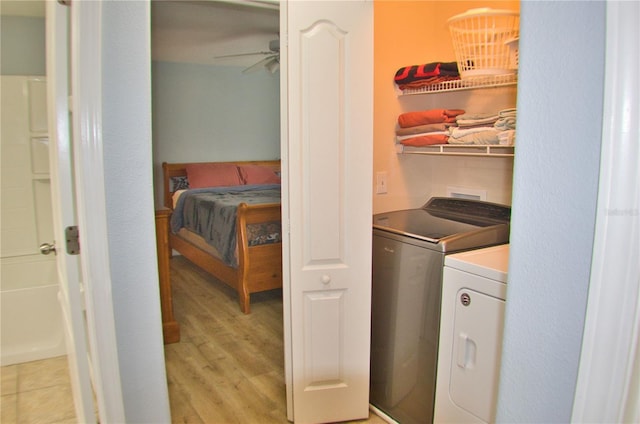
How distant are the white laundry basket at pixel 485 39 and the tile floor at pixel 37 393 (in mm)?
2691

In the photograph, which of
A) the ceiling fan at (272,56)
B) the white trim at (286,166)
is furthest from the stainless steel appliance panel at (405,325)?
the ceiling fan at (272,56)

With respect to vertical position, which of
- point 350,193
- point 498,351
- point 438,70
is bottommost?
point 498,351

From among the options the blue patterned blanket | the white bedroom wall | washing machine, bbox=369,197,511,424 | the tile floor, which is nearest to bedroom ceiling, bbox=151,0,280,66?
the white bedroom wall

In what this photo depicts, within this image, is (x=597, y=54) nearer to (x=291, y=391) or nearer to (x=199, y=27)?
(x=291, y=391)

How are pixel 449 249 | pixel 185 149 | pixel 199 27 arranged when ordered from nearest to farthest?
pixel 449 249 < pixel 199 27 < pixel 185 149

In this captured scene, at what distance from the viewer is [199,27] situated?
407 centimetres

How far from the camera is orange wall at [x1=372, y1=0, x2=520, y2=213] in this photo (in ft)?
7.97

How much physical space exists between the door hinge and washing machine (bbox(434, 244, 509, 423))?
54.8 inches

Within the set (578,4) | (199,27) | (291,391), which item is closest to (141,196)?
(578,4)

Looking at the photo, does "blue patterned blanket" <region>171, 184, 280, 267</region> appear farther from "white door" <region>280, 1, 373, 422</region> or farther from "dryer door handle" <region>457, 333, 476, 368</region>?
"dryer door handle" <region>457, 333, 476, 368</region>

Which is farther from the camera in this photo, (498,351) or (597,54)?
(498,351)

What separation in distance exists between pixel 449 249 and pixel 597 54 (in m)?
1.26

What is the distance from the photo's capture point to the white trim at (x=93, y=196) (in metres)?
1.07

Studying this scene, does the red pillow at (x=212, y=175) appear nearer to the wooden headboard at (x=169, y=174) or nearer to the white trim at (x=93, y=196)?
the wooden headboard at (x=169, y=174)
